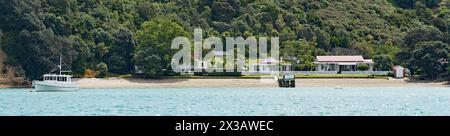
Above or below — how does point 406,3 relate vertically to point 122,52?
above

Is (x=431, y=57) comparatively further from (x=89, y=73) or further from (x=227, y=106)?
(x=227, y=106)

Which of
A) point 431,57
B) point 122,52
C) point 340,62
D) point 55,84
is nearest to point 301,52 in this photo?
point 340,62

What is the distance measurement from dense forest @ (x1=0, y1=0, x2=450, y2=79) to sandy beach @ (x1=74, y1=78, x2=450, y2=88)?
1.96 meters

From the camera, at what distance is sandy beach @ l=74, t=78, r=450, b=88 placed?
9844 cm

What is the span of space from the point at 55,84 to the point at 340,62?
41368 mm

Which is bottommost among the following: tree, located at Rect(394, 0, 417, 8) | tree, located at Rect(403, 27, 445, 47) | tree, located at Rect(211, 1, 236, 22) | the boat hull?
the boat hull

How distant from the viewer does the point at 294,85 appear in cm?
10062

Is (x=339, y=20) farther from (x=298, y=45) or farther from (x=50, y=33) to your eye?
(x=50, y=33)

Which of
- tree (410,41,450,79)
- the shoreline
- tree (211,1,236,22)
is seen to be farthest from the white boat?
tree (211,1,236,22)

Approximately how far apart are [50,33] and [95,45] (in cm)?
597

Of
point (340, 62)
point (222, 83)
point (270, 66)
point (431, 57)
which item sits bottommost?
point (222, 83)

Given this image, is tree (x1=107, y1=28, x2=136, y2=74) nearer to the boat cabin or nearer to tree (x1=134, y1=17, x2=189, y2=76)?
tree (x1=134, y1=17, x2=189, y2=76)

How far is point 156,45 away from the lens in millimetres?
105562
